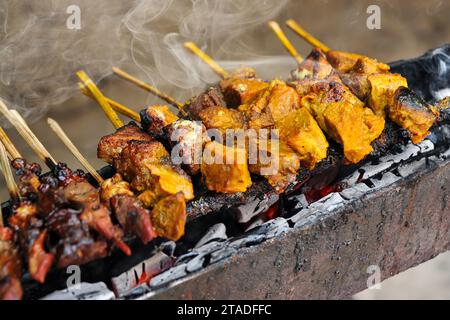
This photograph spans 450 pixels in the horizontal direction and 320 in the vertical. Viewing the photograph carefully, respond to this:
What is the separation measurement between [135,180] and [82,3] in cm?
342

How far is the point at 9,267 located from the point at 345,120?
2.09m

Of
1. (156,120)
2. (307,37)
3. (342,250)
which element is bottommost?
(342,250)

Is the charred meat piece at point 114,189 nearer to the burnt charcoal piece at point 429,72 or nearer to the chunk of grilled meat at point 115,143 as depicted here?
the chunk of grilled meat at point 115,143

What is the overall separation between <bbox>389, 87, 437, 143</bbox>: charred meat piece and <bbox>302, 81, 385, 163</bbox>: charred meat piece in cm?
12

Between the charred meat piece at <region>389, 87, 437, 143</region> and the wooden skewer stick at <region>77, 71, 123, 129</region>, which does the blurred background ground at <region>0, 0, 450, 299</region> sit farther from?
the charred meat piece at <region>389, 87, 437, 143</region>

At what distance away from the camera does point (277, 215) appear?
3182 mm

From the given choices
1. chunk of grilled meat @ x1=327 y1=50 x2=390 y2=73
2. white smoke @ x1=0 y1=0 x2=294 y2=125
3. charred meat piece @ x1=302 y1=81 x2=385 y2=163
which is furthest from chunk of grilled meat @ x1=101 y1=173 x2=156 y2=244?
white smoke @ x1=0 y1=0 x2=294 y2=125

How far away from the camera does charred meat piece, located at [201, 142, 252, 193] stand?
275cm

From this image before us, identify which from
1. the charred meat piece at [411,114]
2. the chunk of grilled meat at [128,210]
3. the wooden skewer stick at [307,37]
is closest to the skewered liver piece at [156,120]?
the chunk of grilled meat at [128,210]

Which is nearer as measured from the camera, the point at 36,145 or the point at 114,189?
the point at 114,189

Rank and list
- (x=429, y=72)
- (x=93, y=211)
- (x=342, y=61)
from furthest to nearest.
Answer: (x=429, y=72) < (x=342, y=61) < (x=93, y=211)

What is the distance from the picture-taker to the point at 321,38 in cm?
712

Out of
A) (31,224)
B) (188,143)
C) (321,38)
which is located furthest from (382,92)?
(321,38)

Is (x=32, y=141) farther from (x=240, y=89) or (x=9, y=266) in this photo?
(x=240, y=89)
